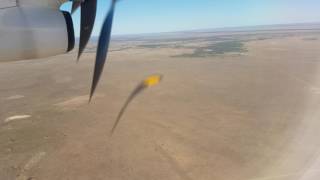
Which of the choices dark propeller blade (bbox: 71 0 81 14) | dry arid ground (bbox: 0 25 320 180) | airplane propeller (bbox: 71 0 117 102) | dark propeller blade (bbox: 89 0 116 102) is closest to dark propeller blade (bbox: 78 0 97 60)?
airplane propeller (bbox: 71 0 117 102)

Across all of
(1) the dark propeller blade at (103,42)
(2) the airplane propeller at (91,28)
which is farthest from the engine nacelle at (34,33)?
(1) the dark propeller blade at (103,42)

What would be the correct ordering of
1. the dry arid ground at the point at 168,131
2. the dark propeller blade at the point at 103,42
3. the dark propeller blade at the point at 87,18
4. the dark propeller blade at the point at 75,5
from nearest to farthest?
the dark propeller blade at the point at 103,42
the dark propeller blade at the point at 87,18
the dark propeller blade at the point at 75,5
the dry arid ground at the point at 168,131

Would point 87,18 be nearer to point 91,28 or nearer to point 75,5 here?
point 91,28

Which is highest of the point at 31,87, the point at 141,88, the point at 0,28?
the point at 0,28

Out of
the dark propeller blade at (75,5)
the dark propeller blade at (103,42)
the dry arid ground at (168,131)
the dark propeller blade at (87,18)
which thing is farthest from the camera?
the dry arid ground at (168,131)

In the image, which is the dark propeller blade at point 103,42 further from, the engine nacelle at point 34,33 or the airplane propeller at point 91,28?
the engine nacelle at point 34,33

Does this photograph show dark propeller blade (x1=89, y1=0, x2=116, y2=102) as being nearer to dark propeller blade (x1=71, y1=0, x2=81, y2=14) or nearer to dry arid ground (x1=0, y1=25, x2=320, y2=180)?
dark propeller blade (x1=71, y1=0, x2=81, y2=14)

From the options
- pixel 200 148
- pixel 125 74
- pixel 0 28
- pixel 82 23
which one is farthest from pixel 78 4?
pixel 125 74

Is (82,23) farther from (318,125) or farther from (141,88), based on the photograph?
(318,125)

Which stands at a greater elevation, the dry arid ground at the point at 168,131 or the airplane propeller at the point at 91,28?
the airplane propeller at the point at 91,28
